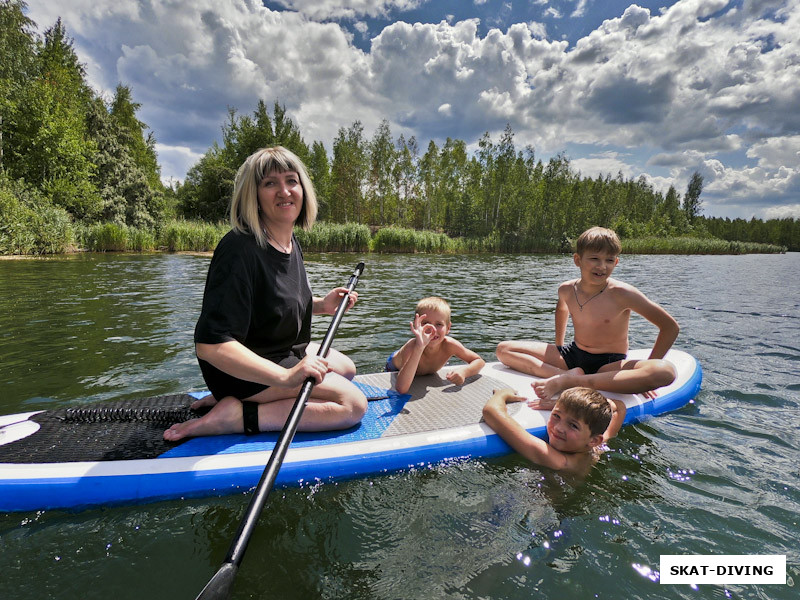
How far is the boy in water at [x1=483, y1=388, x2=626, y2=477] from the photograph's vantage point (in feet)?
8.41

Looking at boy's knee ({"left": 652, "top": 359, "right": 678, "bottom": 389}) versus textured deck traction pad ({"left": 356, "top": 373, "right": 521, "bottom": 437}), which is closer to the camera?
textured deck traction pad ({"left": 356, "top": 373, "right": 521, "bottom": 437})

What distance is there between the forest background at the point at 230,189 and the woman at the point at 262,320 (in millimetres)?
18598

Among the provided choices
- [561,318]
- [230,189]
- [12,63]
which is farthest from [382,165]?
[561,318]

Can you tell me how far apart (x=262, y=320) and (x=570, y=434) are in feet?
6.62

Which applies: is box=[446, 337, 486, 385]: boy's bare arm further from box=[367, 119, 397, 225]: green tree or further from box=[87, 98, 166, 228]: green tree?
box=[367, 119, 397, 225]: green tree

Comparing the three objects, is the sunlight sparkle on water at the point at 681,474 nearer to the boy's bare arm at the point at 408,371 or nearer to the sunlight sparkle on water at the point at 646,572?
the sunlight sparkle on water at the point at 646,572

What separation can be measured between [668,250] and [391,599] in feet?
153

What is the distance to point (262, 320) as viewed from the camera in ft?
7.84

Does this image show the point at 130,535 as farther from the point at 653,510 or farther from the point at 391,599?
the point at 653,510

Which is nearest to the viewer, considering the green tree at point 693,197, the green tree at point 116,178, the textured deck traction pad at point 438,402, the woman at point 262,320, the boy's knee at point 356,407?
the woman at point 262,320

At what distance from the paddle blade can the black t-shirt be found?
0.98 m

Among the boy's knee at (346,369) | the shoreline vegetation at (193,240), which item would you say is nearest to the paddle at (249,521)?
the boy's knee at (346,369)

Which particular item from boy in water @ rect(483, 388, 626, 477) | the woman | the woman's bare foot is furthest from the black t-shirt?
boy in water @ rect(483, 388, 626, 477)

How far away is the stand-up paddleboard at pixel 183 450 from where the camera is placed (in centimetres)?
213
